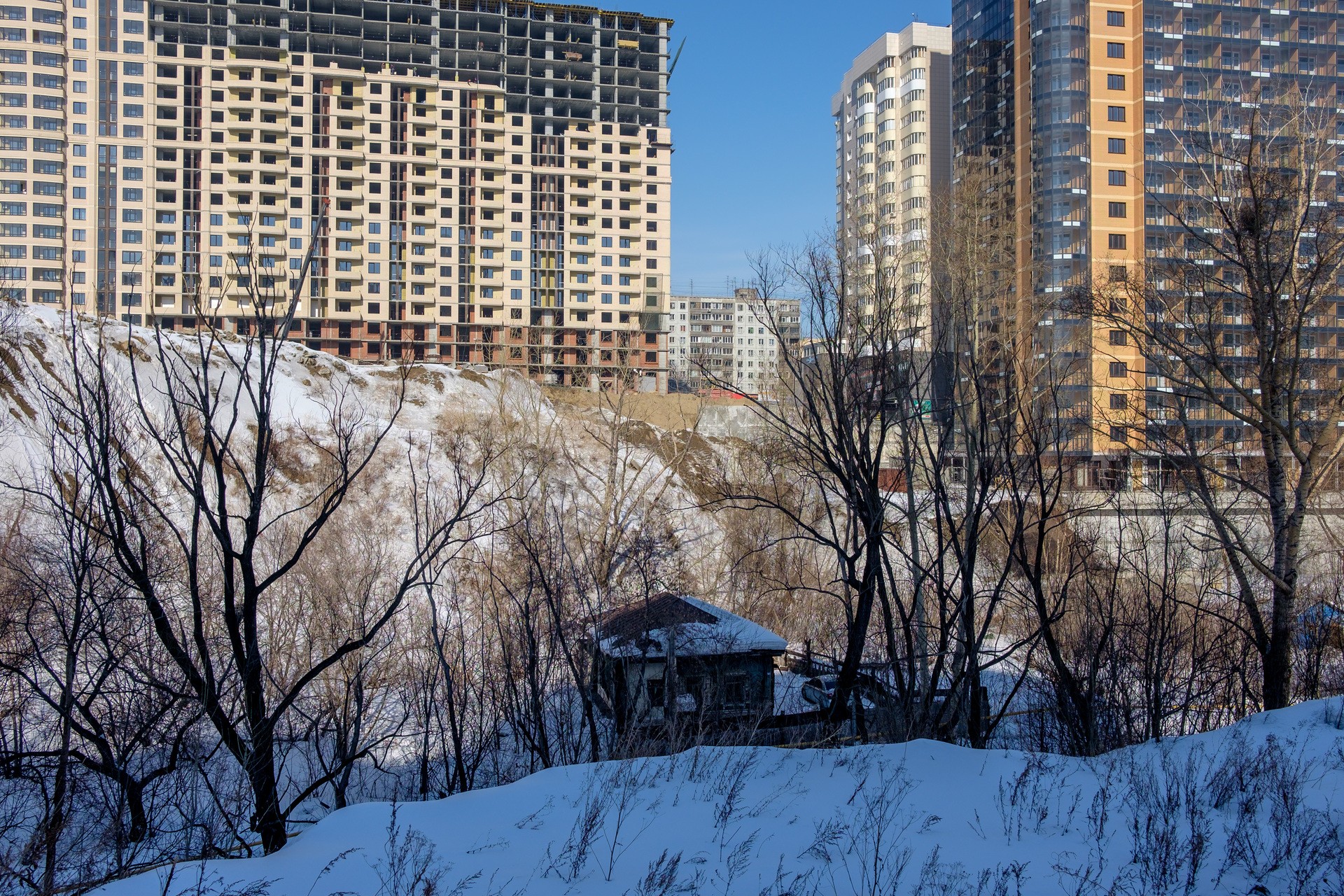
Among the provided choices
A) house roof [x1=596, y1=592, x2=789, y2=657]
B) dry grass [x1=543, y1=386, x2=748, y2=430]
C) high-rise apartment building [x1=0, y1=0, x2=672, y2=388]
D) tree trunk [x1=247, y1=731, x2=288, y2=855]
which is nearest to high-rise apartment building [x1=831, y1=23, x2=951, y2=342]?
high-rise apartment building [x1=0, y1=0, x2=672, y2=388]

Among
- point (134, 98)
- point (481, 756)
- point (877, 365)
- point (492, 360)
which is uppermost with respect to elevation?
point (134, 98)

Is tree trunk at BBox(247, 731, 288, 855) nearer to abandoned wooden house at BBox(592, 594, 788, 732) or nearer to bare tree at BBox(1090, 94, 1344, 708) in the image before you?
abandoned wooden house at BBox(592, 594, 788, 732)

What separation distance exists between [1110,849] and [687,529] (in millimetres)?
21530

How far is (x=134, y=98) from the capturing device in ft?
192

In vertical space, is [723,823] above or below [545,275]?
below

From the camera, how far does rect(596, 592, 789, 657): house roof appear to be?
13539 millimetres

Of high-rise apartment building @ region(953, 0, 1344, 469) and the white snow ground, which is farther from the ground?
high-rise apartment building @ region(953, 0, 1344, 469)

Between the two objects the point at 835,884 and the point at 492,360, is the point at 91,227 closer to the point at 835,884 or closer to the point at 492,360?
the point at 492,360

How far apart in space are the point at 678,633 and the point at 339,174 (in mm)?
53404

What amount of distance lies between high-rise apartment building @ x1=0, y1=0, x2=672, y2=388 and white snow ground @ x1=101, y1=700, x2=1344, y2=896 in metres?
49.1

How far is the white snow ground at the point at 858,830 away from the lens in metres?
4.91

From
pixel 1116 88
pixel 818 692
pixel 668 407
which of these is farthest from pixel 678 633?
pixel 1116 88

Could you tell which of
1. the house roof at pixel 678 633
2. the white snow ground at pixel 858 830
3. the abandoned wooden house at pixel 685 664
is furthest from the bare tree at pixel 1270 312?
the house roof at pixel 678 633

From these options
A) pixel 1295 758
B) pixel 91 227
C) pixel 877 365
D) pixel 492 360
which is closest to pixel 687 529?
pixel 877 365
